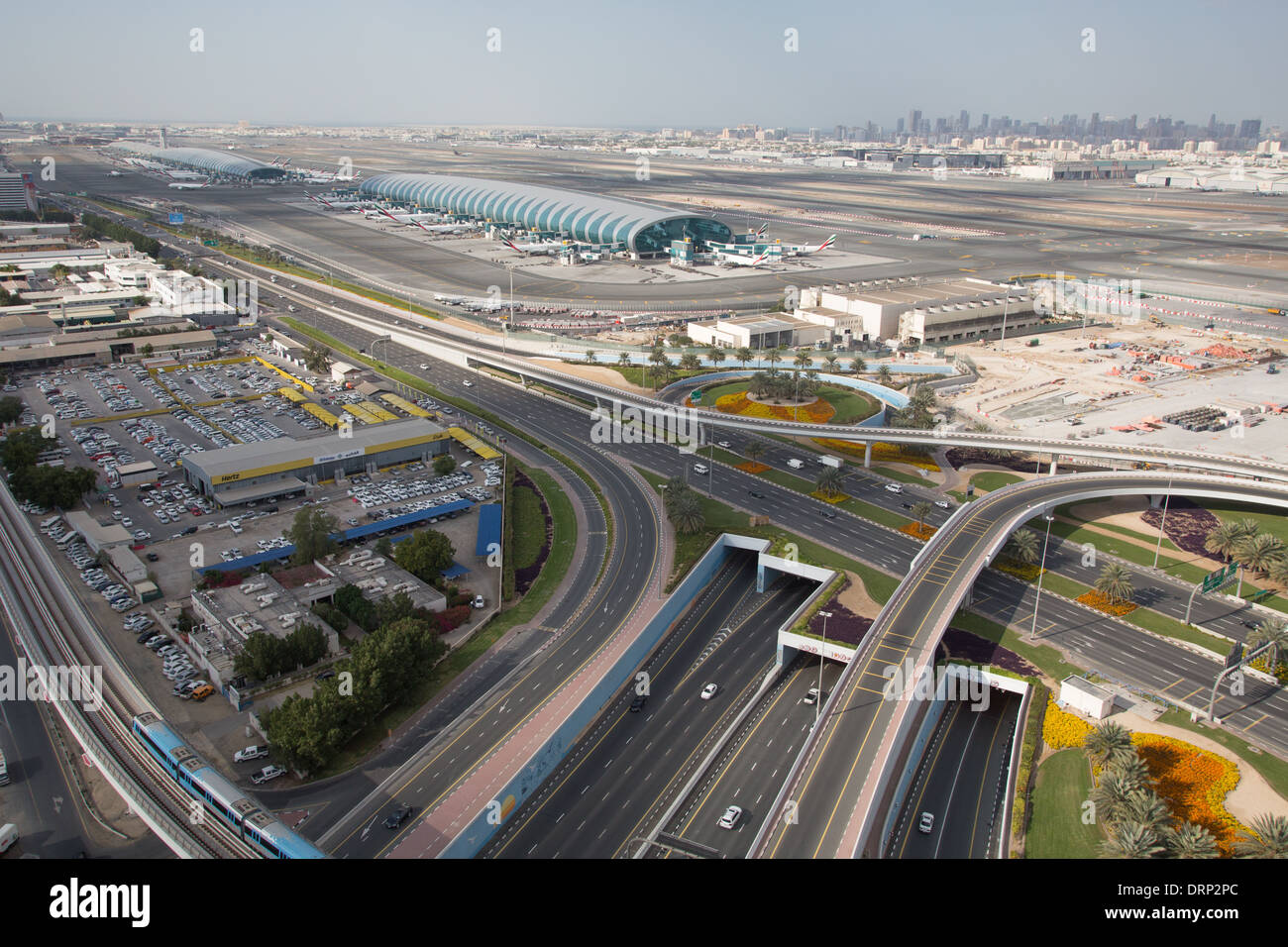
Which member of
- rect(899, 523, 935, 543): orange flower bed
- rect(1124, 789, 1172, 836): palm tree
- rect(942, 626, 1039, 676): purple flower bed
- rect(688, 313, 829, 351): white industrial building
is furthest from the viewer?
rect(688, 313, 829, 351): white industrial building

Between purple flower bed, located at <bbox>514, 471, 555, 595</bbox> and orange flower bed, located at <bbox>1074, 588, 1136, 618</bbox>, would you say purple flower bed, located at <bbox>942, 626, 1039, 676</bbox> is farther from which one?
purple flower bed, located at <bbox>514, 471, 555, 595</bbox>

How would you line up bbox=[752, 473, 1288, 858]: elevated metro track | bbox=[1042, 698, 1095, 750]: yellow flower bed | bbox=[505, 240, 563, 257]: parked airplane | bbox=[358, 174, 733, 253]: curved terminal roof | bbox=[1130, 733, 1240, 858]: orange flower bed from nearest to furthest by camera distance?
bbox=[752, 473, 1288, 858]: elevated metro track
bbox=[1130, 733, 1240, 858]: orange flower bed
bbox=[1042, 698, 1095, 750]: yellow flower bed
bbox=[358, 174, 733, 253]: curved terminal roof
bbox=[505, 240, 563, 257]: parked airplane

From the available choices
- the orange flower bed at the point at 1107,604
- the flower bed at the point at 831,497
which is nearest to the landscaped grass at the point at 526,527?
the flower bed at the point at 831,497

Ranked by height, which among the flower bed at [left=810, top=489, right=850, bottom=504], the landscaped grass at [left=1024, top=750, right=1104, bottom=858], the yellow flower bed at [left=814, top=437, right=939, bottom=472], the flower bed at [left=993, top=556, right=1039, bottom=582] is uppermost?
the yellow flower bed at [left=814, top=437, right=939, bottom=472]

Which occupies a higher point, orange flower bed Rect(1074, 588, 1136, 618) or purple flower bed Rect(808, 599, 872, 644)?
orange flower bed Rect(1074, 588, 1136, 618)

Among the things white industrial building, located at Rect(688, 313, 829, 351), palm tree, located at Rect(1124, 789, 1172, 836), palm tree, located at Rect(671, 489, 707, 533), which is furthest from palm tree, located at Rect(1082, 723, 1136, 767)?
white industrial building, located at Rect(688, 313, 829, 351)

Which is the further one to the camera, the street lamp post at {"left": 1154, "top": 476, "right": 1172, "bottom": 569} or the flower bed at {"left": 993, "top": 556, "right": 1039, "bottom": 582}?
the street lamp post at {"left": 1154, "top": 476, "right": 1172, "bottom": 569}
